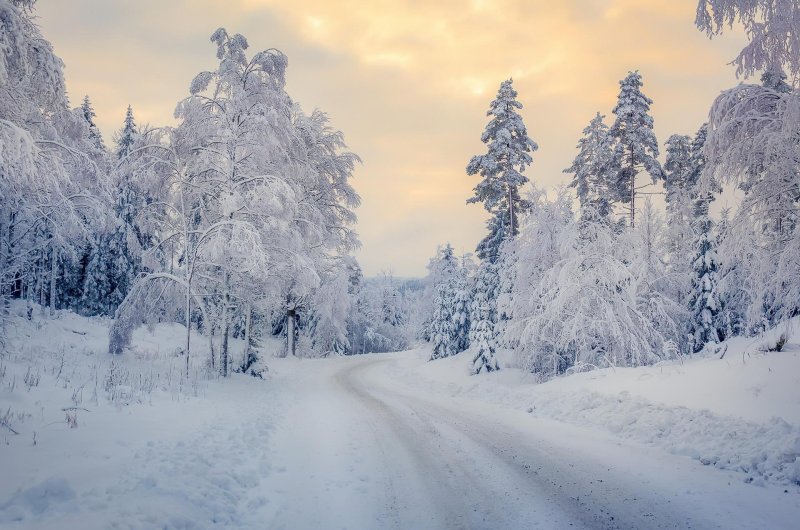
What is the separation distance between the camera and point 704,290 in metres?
24.3

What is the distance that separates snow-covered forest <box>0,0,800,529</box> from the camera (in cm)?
507

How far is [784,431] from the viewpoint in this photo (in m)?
6.60

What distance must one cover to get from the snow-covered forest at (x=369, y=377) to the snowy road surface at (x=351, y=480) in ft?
0.14

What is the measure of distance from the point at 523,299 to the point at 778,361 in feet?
30.8

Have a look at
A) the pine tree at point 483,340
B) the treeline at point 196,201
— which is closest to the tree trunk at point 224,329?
the treeline at point 196,201

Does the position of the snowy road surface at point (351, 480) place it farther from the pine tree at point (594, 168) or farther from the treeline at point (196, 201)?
the pine tree at point (594, 168)

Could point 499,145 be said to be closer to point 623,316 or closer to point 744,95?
point 623,316

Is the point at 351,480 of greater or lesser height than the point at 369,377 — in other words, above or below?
above

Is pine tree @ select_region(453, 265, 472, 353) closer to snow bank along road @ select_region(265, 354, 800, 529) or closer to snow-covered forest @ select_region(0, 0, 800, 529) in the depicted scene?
snow-covered forest @ select_region(0, 0, 800, 529)

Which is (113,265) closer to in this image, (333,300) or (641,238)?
(333,300)

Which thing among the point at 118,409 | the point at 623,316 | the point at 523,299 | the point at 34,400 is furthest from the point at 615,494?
the point at 523,299

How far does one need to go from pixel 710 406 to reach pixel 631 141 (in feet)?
69.6

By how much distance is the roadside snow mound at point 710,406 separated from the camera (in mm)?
6363

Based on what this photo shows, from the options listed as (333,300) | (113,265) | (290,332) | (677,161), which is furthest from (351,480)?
(113,265)
